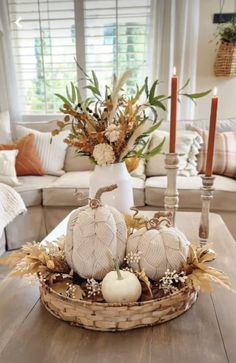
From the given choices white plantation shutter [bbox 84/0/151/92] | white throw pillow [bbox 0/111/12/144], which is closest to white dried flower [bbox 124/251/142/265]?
white throw pillow [bbox 0/111/12/144]

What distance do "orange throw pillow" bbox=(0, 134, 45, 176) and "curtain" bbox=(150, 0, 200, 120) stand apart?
137 centimetres

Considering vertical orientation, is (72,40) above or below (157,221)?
above

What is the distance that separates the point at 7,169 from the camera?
2.64 metres

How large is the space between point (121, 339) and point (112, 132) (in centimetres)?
64

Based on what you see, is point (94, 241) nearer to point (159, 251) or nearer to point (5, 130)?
point (159, 251)

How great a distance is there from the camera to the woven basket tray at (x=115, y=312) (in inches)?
29.0

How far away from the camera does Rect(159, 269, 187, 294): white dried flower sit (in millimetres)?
792

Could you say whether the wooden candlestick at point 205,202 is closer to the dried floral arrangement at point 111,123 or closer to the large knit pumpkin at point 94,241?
the dried floral arrangement at point 111,123

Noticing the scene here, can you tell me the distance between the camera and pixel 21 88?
141 inches

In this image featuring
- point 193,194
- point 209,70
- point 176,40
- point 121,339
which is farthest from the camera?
point 209,70

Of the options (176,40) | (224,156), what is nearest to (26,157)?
(224,156)

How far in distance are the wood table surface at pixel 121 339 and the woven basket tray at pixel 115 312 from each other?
0.02m

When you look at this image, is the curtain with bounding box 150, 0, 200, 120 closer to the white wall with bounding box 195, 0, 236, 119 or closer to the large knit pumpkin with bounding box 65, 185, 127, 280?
the white wall with bounding box 195, 0, 236, 119

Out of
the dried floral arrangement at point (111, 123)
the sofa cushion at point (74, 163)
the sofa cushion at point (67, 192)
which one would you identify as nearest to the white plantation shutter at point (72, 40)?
the sofa cushion at point (74, 163)
